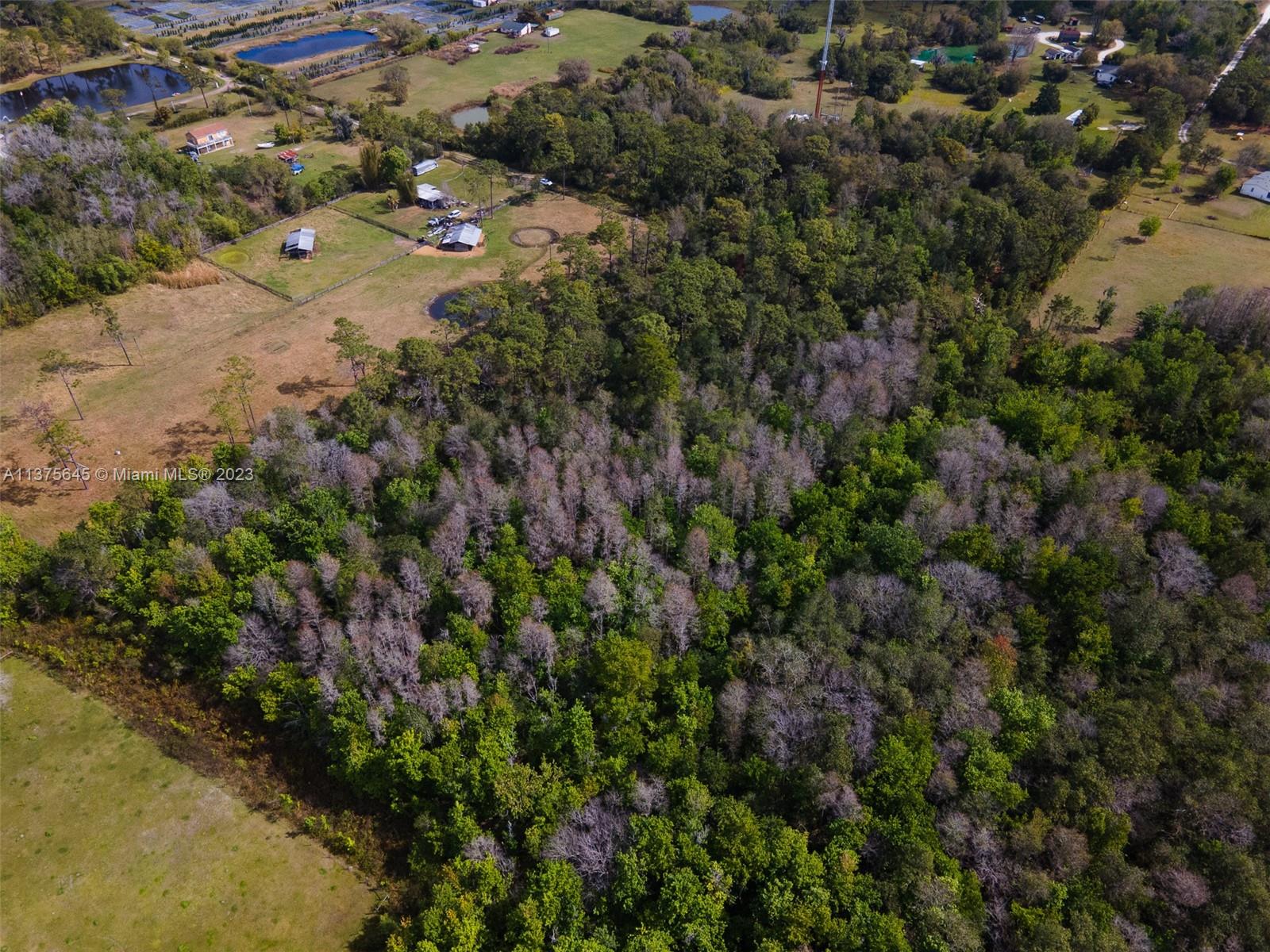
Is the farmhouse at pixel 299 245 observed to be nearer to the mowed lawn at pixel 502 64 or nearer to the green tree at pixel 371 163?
the green tree at pixel 371 163

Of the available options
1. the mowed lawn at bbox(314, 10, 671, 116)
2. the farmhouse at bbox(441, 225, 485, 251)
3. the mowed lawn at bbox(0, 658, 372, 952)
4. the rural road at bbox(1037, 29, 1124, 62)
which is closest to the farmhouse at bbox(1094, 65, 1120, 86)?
the rural road at bbox(1037, 29, 1124, 62)

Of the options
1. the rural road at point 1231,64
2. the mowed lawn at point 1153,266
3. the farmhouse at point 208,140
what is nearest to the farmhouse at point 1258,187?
the mowed lawn at point 1153,266

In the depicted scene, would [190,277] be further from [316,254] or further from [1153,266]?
[1153,266]

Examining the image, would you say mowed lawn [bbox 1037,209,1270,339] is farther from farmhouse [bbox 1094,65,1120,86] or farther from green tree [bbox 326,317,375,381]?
green tree [bbox 326,317,375,381]

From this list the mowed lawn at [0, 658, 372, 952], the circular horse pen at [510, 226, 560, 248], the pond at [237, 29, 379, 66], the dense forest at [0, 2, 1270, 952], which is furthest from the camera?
the pond at [237, 29, 379, 66]

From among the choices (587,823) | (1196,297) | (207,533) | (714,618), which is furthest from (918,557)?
(1196,297)

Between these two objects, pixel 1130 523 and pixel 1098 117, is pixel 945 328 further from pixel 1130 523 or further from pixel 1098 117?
pixel 1098 117

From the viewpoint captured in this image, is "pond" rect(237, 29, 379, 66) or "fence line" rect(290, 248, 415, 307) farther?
"pond" rect(237, 29, 379, 66)
